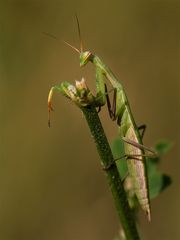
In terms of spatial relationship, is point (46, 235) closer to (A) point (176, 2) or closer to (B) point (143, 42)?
(B) point (143, 42)

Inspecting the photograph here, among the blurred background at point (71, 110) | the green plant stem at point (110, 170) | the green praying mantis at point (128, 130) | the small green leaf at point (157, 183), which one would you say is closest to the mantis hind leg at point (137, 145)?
the green praying mantis at point (128, 130)

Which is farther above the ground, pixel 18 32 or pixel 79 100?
pixel 18 32

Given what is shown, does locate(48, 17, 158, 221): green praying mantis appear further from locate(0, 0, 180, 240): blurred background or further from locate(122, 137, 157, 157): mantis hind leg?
locate(0, 0, 180, 240): blurred background

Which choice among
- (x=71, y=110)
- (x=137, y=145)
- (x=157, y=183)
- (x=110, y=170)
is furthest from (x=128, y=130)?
(x=71, y=110)

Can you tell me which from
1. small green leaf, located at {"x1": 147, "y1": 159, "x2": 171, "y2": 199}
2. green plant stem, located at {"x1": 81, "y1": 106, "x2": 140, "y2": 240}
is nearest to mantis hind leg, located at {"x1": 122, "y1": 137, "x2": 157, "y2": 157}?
small green leaf, located at {"x1": 147, "y1": 159, "x2": 171, "y2": 199}

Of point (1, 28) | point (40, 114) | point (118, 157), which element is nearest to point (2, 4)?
point (1, 28)
